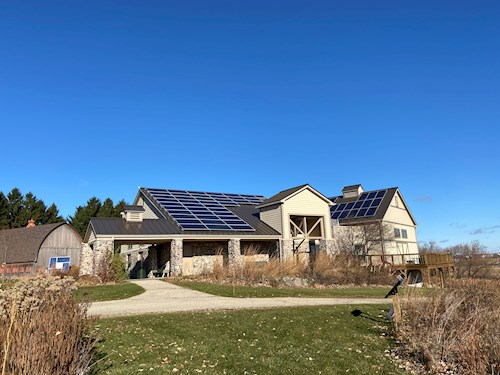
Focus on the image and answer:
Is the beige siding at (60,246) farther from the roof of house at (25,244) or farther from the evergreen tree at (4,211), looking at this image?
the evergreen tree at (4,211)

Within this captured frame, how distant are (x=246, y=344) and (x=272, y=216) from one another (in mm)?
23206

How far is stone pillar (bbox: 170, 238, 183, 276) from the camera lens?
2469 cm

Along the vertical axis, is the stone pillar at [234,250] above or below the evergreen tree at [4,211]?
below

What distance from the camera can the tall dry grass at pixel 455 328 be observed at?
6422 millimetres

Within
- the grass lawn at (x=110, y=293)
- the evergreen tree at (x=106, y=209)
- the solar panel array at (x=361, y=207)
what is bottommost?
the grass lawn at (x=110, y=293)

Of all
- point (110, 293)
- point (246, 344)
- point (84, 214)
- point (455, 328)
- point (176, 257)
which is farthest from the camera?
point (84, 214)

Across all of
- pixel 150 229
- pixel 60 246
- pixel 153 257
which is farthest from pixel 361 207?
pixel 60 246

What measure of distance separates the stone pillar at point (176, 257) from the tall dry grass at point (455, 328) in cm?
1819

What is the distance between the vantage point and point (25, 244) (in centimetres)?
3694

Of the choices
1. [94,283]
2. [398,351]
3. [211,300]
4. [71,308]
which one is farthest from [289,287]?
[71,308]

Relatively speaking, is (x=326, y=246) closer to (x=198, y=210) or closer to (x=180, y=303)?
(x=198, y=210)

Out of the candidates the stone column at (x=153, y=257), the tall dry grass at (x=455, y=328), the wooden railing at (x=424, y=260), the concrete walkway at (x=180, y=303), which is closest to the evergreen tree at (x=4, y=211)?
the stone column at (x=153, y=257)

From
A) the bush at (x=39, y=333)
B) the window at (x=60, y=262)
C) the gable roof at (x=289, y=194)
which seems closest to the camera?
the bush at (x=39, y=333)

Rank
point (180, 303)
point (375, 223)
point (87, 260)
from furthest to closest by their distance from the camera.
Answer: point (375, 223) → point (87, 260) → point (180, 303)
